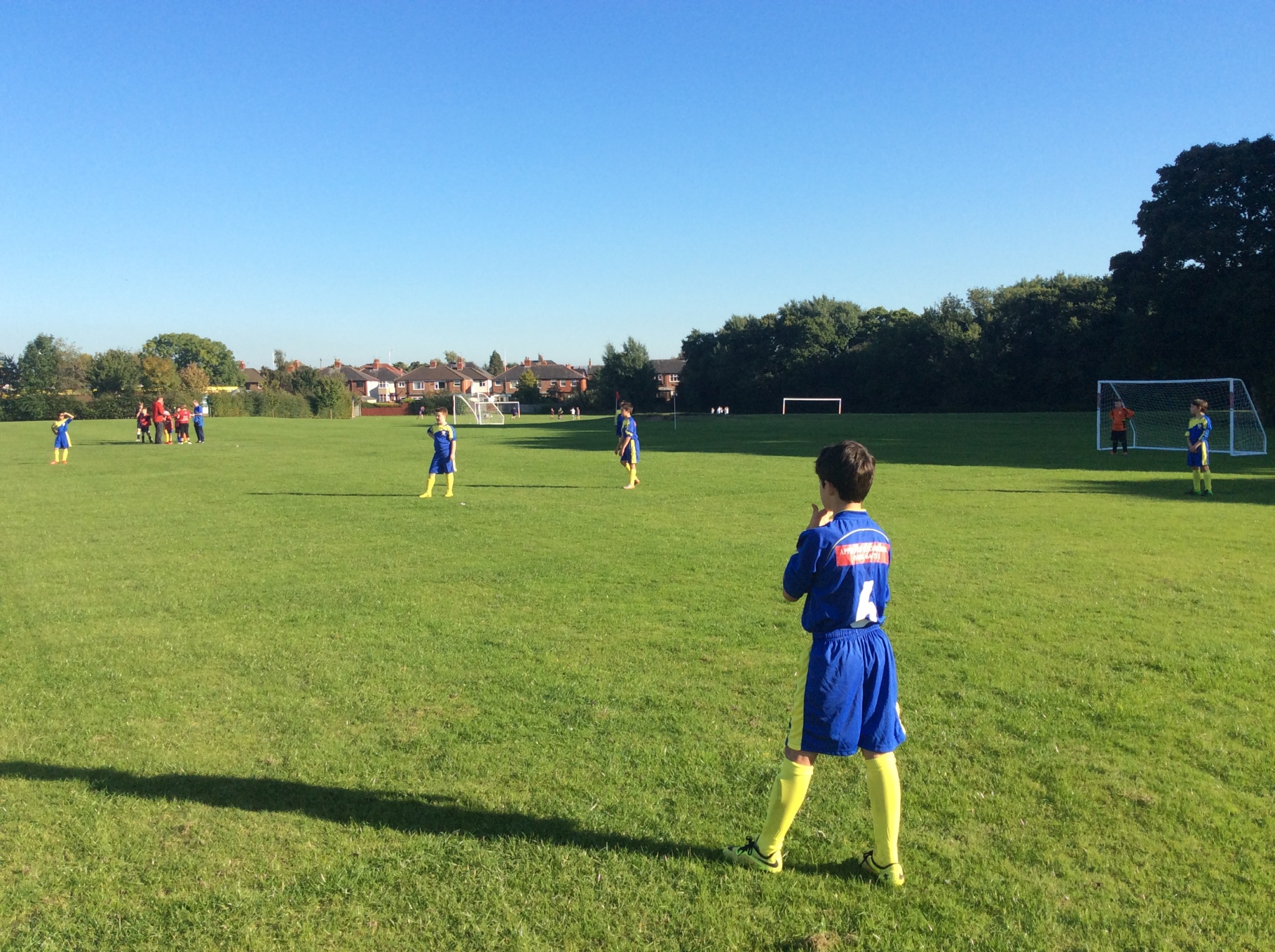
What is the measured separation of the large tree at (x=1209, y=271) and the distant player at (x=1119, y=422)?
15738 mm

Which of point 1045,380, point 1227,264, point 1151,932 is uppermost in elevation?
point 1227,264

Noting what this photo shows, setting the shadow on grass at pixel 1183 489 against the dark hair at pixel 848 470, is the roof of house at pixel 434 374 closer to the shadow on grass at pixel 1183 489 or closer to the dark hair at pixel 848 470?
the shadow on grass at pixel 1183 489

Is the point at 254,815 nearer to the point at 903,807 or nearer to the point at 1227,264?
the point at 903,807

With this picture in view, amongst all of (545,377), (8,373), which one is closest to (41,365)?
(8,373)

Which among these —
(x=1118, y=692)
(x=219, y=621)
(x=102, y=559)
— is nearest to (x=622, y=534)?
(x=219, y=621)

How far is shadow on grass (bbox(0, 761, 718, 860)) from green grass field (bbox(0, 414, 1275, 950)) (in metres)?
0.02

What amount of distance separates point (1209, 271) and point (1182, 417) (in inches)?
570

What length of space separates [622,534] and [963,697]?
7.74 meters

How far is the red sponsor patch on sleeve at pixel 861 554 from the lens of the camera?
12.7 ft

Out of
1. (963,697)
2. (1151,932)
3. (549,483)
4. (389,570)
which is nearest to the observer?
(1151,932)

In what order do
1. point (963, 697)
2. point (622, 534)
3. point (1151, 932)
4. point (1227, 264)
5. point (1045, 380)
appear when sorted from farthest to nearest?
point (1045, 380)
point (1227, 264)
point (622, 534)
point (963, 697)
point (1151, 932)

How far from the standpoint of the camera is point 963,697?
244 inches

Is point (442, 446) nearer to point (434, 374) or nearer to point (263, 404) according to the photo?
point (263, 404)

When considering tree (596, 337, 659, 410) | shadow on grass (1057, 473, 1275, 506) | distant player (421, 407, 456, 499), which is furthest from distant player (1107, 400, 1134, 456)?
tree (596, 337, 659, 410)
